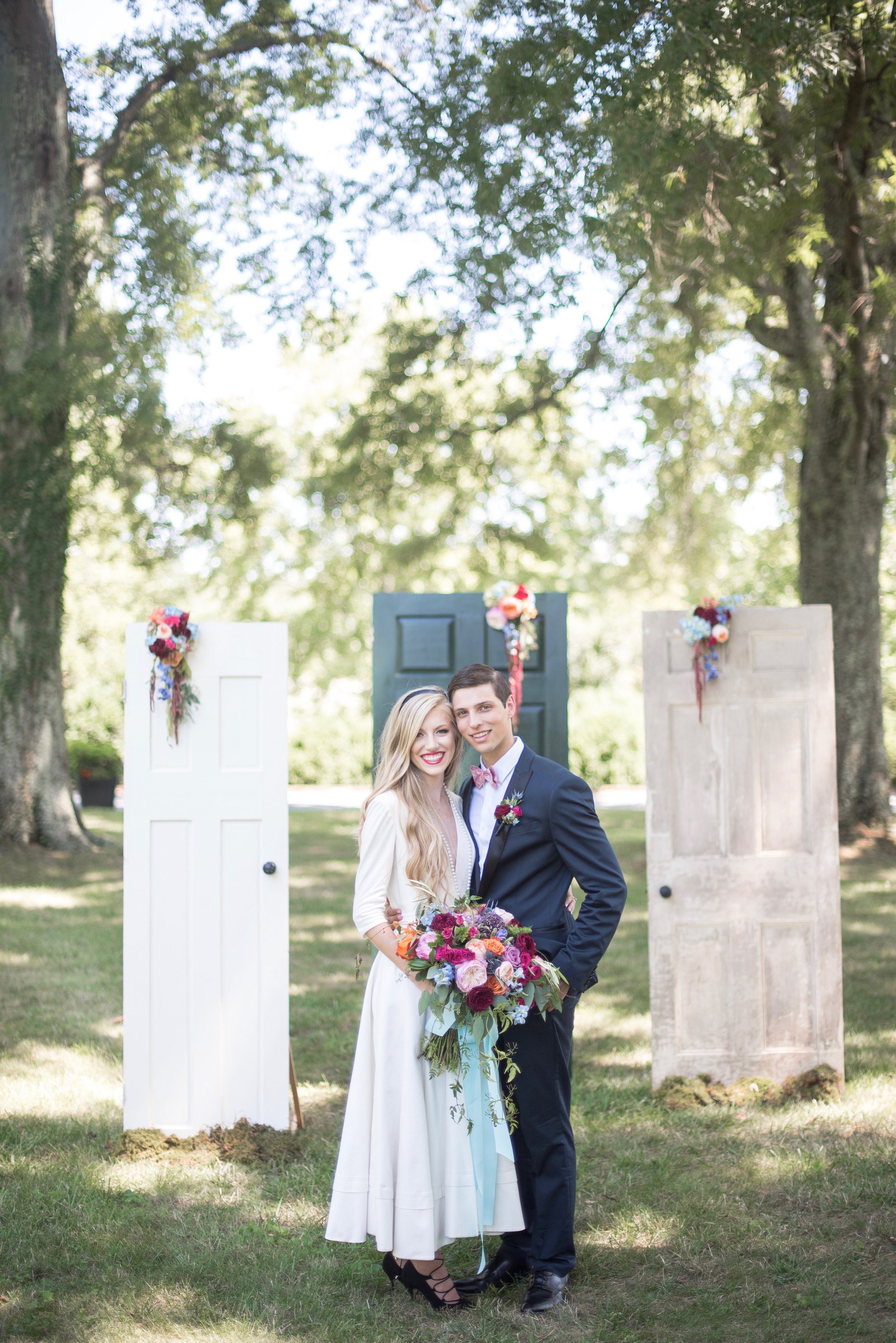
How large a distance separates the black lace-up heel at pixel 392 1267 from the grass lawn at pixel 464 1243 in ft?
0.18

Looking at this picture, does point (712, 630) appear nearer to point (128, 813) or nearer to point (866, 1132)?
point (866, 1132)

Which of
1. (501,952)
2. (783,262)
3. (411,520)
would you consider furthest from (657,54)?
(411,520)

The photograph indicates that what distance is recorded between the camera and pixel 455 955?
3168mm

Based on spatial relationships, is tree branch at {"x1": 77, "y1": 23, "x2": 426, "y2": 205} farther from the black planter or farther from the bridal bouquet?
the black planter

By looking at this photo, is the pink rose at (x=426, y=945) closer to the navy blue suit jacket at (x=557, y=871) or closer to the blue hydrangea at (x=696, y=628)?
the navy blue suit jacket at (x=557, y=871)

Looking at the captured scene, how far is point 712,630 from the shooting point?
5.31 meters

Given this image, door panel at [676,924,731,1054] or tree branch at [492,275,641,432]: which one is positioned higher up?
tree branch at [492,275,641,432]

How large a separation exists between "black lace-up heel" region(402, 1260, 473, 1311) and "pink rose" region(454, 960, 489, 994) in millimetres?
1046

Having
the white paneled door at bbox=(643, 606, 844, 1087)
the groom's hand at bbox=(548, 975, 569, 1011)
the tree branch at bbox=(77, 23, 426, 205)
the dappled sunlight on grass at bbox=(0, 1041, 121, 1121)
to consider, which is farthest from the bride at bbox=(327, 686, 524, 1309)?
the tree branch at bbox=(77, 23, 426, 205)

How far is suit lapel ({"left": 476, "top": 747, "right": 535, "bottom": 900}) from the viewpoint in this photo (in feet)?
11.6

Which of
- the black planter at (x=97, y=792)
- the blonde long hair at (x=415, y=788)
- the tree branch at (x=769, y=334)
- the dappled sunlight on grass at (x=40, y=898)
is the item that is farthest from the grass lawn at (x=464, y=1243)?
the black planter at (x=97, y=792)

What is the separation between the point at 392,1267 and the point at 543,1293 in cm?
51

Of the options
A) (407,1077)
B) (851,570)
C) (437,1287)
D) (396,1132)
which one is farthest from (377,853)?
(851,570)

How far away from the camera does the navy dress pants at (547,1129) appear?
11.5ft
